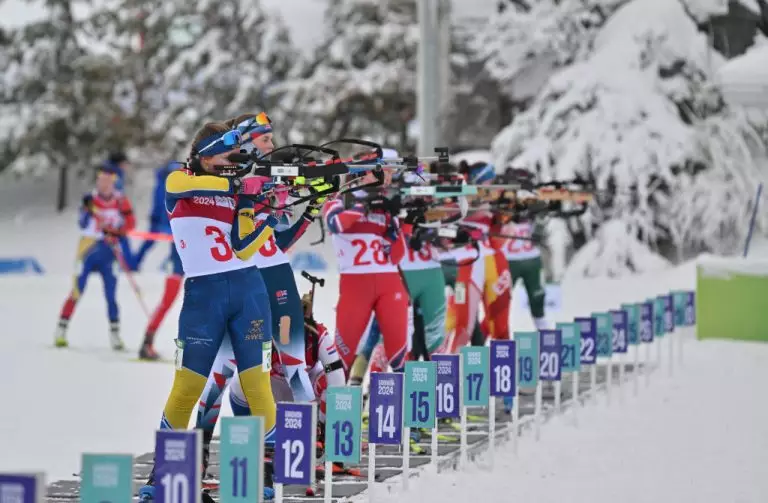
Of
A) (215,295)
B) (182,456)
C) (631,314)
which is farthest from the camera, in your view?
(631,314)

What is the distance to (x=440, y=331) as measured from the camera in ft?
32.1

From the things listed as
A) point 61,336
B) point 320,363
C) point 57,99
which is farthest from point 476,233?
point 57,99

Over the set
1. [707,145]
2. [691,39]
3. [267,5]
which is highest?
[267,5]

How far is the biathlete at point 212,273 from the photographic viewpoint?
657 centimetres

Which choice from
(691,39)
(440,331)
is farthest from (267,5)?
(440,331)

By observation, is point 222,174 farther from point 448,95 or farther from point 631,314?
point 448,95

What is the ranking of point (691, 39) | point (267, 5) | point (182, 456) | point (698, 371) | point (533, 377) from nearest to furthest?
point (182, 456)
point (533, 377)
point (698, 371)
point (691, 39)
point (267, 5)

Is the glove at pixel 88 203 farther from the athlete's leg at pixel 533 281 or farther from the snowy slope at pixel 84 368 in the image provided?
the athlete's leg at pixel 533 281

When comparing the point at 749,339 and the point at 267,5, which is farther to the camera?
the point at 267,5

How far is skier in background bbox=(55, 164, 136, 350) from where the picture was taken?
14.4 meters

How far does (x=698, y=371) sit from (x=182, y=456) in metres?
9.06

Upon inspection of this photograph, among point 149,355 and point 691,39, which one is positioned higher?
point 691,39

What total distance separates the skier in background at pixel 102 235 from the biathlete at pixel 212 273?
26.0ft

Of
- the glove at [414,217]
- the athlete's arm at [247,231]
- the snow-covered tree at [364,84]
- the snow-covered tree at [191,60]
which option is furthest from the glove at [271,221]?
the snow-covered tree at [191,60]
